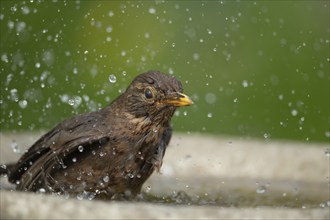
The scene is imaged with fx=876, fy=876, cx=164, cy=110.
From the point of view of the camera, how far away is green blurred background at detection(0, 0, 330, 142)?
8.37m

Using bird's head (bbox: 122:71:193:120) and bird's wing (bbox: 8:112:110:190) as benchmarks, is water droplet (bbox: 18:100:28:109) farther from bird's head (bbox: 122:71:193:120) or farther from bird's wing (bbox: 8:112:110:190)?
bird's head (bbox: 122:71:193:120)

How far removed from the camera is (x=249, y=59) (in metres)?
8.98

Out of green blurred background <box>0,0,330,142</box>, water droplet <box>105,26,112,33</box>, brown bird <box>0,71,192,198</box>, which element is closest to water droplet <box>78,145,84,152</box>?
brown bird <box>0,71,192,198</box>

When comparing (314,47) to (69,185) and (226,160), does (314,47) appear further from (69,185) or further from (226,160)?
(69,185)

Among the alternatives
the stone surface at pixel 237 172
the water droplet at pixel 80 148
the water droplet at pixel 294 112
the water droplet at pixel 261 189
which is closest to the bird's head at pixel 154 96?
the water droplet at pixel 80 148

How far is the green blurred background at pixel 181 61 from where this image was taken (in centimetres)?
837

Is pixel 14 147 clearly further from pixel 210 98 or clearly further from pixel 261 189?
pixel 210 98

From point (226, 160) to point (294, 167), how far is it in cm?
45

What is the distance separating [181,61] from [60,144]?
13.5 ft

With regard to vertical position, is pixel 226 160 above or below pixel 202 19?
below

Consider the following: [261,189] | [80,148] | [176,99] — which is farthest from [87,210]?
[261,189]

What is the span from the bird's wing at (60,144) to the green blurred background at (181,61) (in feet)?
10.2

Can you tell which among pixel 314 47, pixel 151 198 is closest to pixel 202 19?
pixel 314 47

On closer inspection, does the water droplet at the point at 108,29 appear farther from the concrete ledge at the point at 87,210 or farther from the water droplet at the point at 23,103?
the concrete ledge at the point at 87,210
